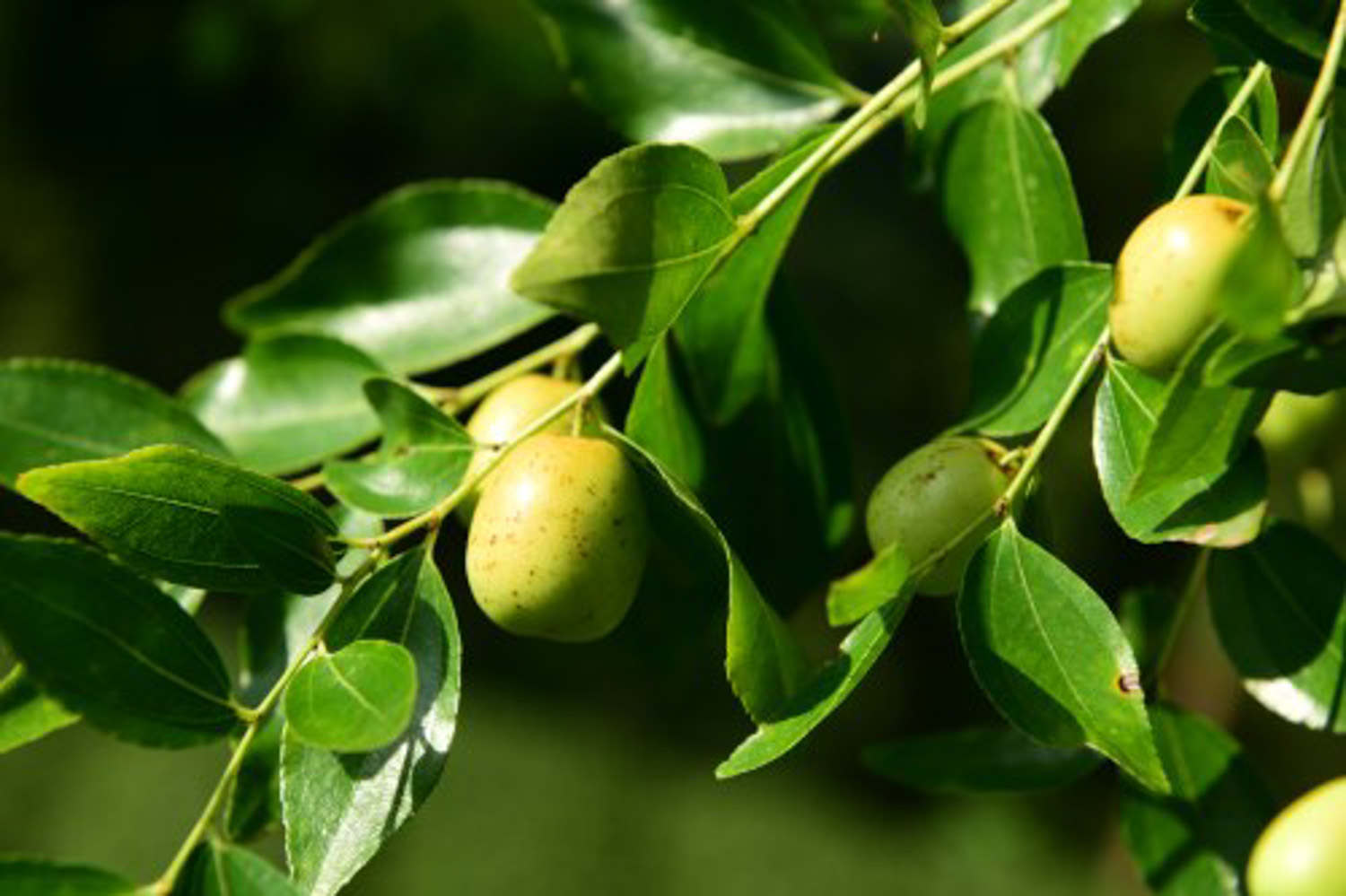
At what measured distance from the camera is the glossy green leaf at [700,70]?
2.64 ft

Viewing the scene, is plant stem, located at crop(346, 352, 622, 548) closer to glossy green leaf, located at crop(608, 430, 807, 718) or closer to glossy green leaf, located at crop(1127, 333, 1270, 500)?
glossy green leaf, located at crop(608, 430, 807, 718)

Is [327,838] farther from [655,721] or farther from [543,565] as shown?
[655,721]

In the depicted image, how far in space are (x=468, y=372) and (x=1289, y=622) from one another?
2649 millimetres

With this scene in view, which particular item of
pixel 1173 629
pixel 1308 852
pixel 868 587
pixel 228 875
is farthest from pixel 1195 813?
pixel 228 875

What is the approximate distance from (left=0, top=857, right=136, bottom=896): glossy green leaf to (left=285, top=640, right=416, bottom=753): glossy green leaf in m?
0.09

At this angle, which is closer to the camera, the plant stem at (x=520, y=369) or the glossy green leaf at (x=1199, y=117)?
the glossy green leaf at (x=1199, y=117)

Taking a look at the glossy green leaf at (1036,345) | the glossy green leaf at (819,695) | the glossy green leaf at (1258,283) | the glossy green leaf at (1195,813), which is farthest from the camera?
the glossy green leaf at (1195,813)

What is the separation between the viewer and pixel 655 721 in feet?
12.9

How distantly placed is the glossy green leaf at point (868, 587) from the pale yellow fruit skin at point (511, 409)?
6.8 inches

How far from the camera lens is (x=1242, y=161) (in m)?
0.54

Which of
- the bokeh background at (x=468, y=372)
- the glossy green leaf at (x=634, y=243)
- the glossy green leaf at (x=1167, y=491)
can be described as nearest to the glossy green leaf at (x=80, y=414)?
the glossy green leaf at (x=634, y=243)

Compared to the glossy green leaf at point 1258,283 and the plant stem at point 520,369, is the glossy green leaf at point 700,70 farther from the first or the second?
the glossy green leaf at point 1258,283

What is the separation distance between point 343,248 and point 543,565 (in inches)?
13.3

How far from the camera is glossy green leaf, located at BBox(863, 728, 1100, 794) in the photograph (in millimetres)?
749
